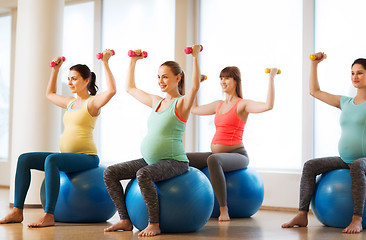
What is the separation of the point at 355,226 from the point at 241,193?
1.07 m

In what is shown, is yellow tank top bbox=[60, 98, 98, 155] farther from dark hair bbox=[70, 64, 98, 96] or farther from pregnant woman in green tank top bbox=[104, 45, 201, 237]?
pregnant woman in green tank top bbox=[104, 45, 201, 237]

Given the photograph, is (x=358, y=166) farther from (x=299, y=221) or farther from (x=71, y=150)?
(x=71, y=150)

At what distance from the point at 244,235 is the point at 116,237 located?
0.86m

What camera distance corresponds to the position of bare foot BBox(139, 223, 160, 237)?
10.1 feet

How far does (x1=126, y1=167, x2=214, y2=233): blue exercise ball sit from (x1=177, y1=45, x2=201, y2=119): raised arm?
1.42 feet

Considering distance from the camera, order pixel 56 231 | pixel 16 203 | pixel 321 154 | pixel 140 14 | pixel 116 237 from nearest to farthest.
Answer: pixel 116 237
pixel 56 231
pixel 16 203
pixel 321 154
pixel 140 14

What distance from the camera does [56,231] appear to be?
3.31 meters

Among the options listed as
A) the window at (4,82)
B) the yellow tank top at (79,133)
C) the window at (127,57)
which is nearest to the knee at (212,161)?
the yellow tank top at (79,133)

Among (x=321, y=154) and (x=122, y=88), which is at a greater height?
(x=122, y=88)

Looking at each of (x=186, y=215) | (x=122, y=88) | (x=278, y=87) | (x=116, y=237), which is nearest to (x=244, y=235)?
(x=186, y=215)

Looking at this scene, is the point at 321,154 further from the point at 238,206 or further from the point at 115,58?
the point at 115,58

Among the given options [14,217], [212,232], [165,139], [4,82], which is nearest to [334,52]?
[165,139]

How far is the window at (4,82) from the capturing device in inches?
283

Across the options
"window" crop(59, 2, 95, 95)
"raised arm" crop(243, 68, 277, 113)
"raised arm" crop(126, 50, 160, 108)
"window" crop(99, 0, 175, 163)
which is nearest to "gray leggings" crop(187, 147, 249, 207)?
"raised arm" crop(243, 68, 277, 113)
